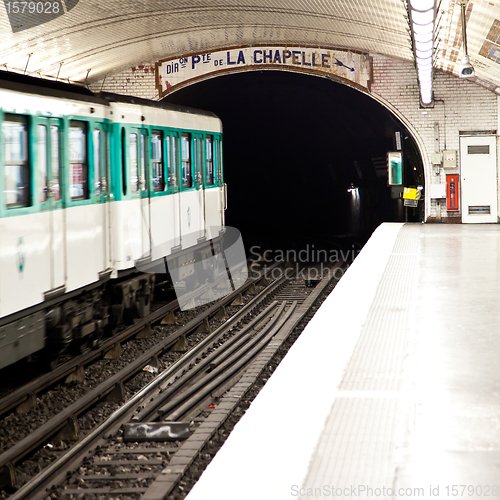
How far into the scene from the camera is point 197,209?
1154 cm

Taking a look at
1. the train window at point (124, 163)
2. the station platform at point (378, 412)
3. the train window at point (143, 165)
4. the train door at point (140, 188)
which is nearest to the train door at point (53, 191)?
the train window at point (124, 163)

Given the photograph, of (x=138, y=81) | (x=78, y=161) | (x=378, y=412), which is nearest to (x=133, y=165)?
(x=78, y=161)

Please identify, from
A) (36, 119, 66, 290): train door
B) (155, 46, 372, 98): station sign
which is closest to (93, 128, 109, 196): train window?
(36, 119, 66, 290): train door

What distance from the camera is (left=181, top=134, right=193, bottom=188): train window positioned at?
10883 mm

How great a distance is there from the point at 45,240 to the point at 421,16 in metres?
4.56

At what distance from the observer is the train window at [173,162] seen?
10172 mm

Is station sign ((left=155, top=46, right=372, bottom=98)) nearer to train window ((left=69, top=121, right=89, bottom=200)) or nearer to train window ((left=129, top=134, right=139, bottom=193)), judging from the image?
train window ((left=129, top=134, right=139, bottom=193))

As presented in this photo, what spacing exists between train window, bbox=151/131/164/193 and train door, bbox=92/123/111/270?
1.47m

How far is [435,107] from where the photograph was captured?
16719 mm

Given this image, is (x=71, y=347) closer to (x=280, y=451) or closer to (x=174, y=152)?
(x=174, y=152)

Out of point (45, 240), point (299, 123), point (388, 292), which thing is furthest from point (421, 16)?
point (299, 123)

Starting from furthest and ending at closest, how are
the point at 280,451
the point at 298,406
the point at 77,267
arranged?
the point at 77,267, the point at 298,406, the point at 280,451

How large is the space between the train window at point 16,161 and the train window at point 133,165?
2.63 m

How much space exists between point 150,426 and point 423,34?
561 centimetres
